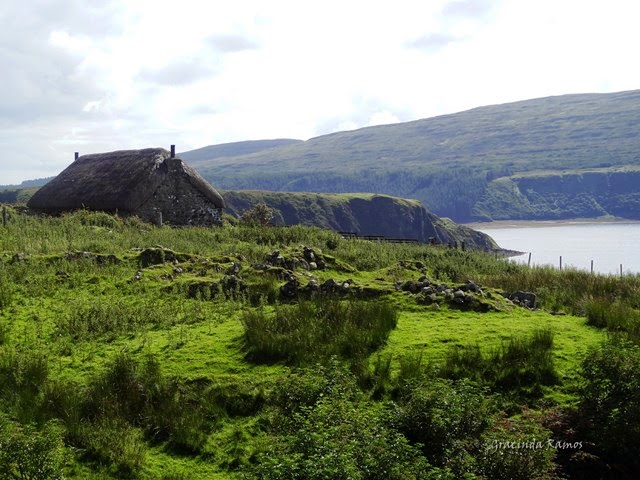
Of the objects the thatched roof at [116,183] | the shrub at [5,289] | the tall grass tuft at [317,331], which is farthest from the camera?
the thatched roof at [116,183]

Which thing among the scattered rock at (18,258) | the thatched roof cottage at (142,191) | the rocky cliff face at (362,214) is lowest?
the rocky cliff face at (362,214)

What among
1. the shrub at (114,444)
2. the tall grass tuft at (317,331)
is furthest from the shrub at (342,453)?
the tall grass tuft at (317,331)

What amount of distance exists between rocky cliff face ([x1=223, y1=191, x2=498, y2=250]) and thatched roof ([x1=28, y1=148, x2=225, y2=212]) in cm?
10944

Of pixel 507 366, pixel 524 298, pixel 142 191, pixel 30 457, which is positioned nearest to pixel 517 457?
pixel 507 366

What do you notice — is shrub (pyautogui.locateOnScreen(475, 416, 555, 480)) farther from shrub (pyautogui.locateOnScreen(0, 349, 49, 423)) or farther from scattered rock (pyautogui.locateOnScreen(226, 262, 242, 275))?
scattered rock (pyautogui.locateOnScreen(226, 262, 242, 275))

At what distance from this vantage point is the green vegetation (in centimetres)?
645

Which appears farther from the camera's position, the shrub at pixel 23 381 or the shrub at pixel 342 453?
the shrub at pixel 23 381

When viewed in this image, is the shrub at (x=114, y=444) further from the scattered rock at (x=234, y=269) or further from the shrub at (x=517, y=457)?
the scattered rock at (x=234, y=269)

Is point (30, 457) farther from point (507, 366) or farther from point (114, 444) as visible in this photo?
point (507, 366)

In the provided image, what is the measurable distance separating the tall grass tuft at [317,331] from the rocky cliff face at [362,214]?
456ft

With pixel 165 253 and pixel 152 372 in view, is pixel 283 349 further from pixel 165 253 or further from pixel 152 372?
pixel 165 253

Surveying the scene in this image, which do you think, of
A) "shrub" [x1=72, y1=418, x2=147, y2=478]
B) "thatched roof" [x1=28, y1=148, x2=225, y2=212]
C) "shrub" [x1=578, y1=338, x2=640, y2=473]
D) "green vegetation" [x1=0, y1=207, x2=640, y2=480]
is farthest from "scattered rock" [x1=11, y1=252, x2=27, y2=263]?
"thatched roof" [x1=28, y1=148, x2=225, y2=212]

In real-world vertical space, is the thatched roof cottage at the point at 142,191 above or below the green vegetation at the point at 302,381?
above

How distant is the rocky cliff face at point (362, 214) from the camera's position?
505ft
